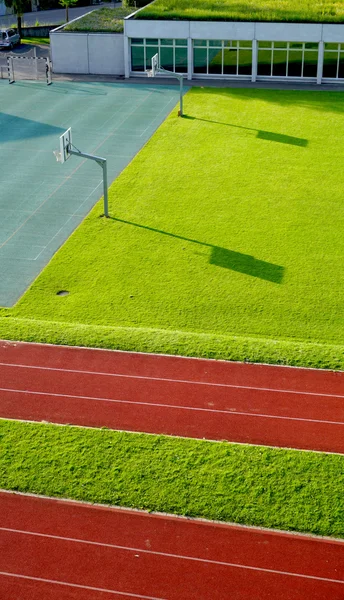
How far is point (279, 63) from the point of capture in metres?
46.9

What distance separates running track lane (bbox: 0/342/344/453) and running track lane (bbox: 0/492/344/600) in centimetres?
273

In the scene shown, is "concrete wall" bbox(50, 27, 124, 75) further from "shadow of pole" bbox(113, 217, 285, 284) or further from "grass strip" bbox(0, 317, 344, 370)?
"grass strip" bbox(0, 317, 344, 370)

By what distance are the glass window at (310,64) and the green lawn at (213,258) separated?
9.38m

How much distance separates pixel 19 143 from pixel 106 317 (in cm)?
1713

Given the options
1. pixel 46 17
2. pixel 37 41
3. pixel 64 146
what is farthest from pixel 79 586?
pixel 46 17

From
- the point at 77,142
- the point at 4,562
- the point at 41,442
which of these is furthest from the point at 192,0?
the point at 4,562

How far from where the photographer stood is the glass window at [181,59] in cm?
4753

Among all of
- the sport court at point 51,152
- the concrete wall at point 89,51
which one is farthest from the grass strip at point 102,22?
the sport court at point 51,152

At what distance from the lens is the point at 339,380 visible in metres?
19.7

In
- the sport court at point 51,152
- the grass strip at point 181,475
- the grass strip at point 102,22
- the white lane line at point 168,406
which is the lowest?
the grass strip at point 181,475

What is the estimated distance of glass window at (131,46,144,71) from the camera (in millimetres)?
48000

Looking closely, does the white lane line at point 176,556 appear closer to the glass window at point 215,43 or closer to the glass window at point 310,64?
the glass window at point 215,43

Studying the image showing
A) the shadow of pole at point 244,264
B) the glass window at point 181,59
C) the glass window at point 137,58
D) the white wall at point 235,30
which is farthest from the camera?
the glass window at point 137,58

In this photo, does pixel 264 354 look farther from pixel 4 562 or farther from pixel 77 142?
pixel 77 142
